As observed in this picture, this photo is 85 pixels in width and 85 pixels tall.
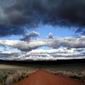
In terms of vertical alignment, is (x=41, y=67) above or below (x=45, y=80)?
above

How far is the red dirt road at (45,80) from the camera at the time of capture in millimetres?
2388

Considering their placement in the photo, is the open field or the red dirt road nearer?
the red dirt road

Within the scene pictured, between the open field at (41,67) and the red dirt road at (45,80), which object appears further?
the open field at (41,67)

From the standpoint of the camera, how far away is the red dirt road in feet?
7.84

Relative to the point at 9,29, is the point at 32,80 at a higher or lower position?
lower

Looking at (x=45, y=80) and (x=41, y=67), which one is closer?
(x=45, y=80)

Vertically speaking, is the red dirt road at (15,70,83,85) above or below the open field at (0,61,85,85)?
below

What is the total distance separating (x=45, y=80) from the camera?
2395 millimetres

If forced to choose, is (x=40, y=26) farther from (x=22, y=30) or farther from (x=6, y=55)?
(x=6, y=55)

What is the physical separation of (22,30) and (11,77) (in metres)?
0.40

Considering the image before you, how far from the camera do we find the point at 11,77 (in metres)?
2.53

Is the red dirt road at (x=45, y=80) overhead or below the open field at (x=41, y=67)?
below

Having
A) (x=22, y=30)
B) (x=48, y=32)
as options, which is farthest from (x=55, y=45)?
(x=22, y=30)

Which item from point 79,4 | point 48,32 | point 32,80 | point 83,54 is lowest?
point 32,80
